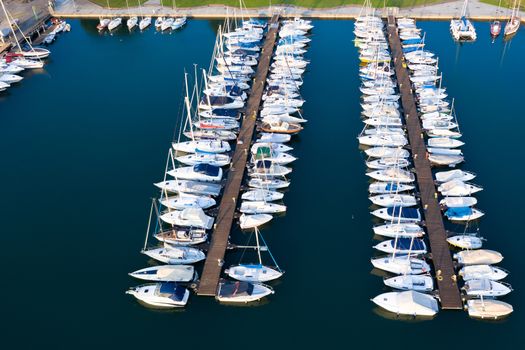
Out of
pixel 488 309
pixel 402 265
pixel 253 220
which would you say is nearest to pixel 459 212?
pixel 402 265

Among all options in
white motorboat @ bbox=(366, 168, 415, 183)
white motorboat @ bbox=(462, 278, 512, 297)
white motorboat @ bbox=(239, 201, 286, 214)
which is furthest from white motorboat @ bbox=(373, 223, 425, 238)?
white motorboat @ bbox=(239, 201, 286, 214)

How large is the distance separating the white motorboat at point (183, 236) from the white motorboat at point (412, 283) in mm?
17823

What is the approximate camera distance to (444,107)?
218 feet

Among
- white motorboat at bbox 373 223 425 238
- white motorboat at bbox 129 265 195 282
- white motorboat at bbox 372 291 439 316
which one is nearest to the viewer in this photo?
white motorboat at bbox 372 291 439 316

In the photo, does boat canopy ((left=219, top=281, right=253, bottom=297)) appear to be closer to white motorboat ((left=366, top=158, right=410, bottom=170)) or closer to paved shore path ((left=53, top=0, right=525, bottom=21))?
white motorboat ((left=366, top=158, right=410, bottom=170))

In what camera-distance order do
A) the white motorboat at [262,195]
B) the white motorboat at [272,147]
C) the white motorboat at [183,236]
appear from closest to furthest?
1. the white motorboat at [183,236]
2. the white motorboat at [262,195]
3. the white motorboat at [272,147]

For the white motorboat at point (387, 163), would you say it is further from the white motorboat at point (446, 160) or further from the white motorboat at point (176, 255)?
the white motorboat at point (176, 255)

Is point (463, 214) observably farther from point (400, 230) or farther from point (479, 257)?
point (400, 230)

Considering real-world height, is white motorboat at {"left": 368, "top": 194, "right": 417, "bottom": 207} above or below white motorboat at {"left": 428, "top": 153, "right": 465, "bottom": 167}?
below

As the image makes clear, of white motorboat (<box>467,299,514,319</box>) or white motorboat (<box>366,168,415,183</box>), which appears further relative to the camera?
white motorboat (<box>366,168,415,183</box>)

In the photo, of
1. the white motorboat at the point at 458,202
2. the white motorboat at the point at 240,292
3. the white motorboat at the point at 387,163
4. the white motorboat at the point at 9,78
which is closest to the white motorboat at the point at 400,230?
the white motorboat at the point at 458,202

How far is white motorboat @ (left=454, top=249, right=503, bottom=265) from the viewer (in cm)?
4503

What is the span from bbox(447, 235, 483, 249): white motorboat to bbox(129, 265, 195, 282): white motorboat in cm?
2486

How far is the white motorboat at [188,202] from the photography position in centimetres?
5206
